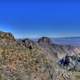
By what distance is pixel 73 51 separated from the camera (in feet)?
563

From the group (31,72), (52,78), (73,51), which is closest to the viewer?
(31,72)

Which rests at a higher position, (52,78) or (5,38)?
(5,38)

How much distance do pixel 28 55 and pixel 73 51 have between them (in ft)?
499

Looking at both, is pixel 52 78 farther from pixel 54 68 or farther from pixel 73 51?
pixel 73 51

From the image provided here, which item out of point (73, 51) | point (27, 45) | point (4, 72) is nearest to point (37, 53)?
point (27, 45)

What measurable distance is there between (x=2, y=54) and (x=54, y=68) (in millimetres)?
3628

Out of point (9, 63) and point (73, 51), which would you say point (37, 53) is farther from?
point (73, 51)

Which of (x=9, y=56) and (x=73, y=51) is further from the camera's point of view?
(x=73, y=51)

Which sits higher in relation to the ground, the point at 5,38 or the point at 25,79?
the point at 5,38

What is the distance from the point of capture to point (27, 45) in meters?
21.9

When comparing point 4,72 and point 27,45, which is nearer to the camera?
point 4,72

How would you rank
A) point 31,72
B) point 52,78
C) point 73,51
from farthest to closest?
point 73,51 < point 52,78 < point 31,72

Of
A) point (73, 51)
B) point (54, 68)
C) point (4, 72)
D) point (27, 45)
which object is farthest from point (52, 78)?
point (73, 51)

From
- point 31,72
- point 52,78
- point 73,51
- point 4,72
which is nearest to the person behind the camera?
point 4,72
